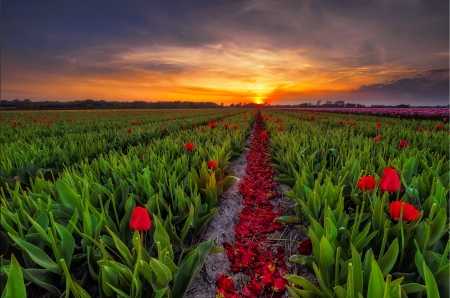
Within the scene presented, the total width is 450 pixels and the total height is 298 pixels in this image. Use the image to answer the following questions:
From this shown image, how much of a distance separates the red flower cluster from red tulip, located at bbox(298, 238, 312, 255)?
193mm

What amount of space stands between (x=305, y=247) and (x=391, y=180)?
1028 mm

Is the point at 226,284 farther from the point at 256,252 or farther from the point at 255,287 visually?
the point at 256,252

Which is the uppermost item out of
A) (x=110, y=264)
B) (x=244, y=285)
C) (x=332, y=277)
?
(x=110, y=264)

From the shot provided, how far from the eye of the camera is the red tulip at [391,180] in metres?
1.68

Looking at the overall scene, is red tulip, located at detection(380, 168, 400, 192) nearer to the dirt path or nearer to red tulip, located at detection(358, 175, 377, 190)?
red tulip, located at detection(358, 175, 377, 190)

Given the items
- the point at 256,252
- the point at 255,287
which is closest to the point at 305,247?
the point at 256,252

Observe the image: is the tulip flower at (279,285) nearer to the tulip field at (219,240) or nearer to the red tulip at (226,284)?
the tulip field at (219,240)

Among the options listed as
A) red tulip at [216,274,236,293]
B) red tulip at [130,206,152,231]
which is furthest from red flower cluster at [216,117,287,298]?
red tulip at [130,206,152,231]

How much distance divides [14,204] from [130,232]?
3.44 ft

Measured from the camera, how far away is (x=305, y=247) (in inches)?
89.9

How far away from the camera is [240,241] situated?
2611 mm

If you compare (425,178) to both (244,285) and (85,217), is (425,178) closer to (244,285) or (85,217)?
(244,285)

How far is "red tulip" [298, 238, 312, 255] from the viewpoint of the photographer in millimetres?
2260

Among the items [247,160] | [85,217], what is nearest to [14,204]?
[85,217]
